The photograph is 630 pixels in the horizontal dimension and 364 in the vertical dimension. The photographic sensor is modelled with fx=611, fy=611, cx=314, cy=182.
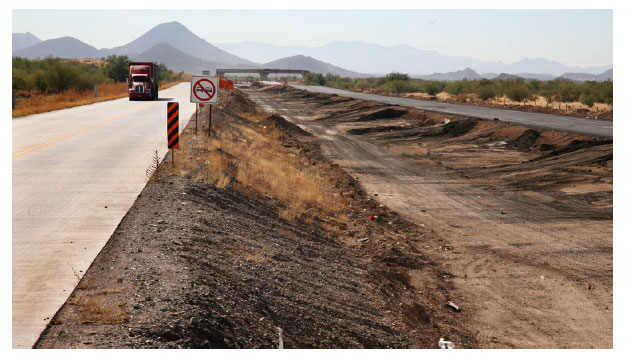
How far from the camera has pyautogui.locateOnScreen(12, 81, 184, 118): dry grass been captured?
37272 millimetres

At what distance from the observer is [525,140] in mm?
32812

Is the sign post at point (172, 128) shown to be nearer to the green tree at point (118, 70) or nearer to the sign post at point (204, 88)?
the sign post at point (204, 88)

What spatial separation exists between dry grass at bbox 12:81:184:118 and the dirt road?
17.6m

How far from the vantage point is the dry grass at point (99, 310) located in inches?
283

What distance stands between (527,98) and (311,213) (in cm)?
5958

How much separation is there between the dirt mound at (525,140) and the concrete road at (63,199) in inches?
730

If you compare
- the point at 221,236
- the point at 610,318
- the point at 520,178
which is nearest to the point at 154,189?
the point at 221,236

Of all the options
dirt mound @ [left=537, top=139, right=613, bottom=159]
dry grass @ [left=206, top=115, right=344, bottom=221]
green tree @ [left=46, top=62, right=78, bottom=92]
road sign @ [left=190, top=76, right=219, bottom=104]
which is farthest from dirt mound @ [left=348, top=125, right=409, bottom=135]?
green tree @ [left=46, top=62, right=78, bottom=92]

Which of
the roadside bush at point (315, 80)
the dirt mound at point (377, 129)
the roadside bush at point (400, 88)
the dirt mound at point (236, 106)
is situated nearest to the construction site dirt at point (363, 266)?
the dirt mound at point (377, 129)

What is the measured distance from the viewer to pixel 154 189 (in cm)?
1413

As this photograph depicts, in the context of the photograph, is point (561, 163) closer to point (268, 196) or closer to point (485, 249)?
point (485, 249)

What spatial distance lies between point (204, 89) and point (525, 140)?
20185mm

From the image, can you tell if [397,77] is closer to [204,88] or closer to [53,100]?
[53,100]

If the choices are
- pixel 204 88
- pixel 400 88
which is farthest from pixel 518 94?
pixel 204 88
